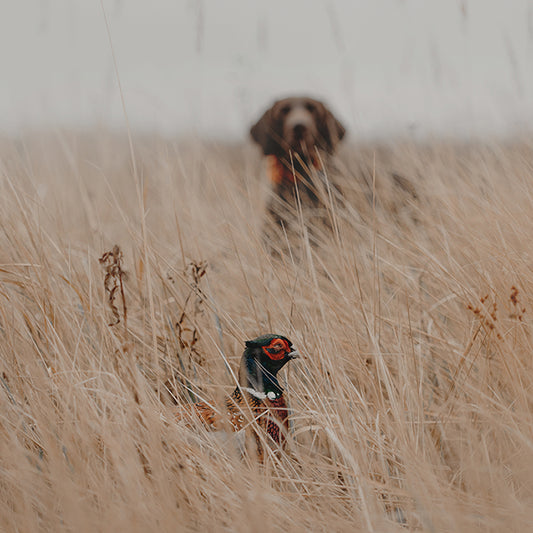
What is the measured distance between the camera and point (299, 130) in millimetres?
3293

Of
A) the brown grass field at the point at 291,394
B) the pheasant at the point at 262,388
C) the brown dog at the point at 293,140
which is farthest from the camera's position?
the brown dog at the point at 293,140

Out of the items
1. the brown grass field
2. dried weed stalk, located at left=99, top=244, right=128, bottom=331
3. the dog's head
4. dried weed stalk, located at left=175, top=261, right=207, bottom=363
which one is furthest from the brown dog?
dried weed stalk, located at left=99, top=244, right=128, bottom=331

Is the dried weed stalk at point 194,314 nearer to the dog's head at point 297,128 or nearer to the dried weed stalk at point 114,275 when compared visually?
the dried weed stalk at point 114,275

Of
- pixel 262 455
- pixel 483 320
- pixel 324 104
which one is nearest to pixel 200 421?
pixel 262 455

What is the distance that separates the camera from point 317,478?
1.25m

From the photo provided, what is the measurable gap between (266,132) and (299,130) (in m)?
0.36

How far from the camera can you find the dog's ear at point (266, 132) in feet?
11.5

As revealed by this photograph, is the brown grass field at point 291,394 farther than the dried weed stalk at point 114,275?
No

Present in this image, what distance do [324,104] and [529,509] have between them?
3.15m

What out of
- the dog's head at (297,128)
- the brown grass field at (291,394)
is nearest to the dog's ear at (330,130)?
the dog's head at (297,128)

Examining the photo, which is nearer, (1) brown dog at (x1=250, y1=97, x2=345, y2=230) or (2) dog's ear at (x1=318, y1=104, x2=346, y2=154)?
(1) brown dog at (x1=250, y1=97, x2=345, y2=230)

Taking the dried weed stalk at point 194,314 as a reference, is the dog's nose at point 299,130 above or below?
above

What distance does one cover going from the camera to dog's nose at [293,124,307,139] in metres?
3.28

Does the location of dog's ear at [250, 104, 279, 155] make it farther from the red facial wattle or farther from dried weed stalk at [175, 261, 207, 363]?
the red facial wattle
